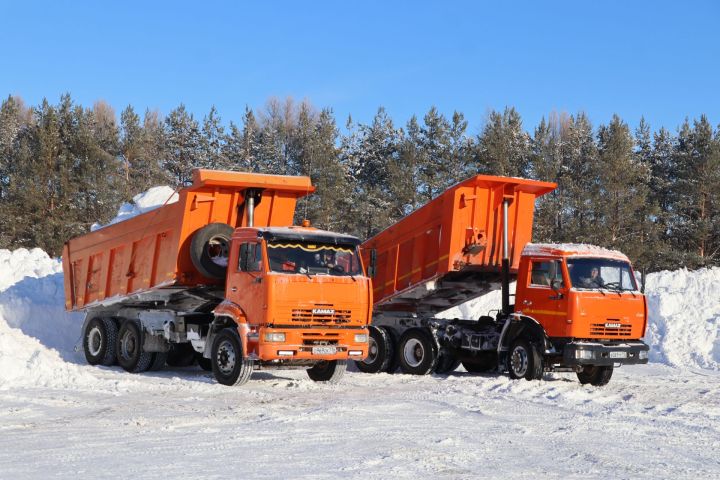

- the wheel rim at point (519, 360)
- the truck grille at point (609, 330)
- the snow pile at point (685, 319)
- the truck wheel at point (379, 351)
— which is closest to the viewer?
the truck grille at point (609, 330)

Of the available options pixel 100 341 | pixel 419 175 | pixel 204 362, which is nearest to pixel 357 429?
pixel 204 362

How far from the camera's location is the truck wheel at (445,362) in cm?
1886

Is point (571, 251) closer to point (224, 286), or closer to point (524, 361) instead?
point (524, 361)

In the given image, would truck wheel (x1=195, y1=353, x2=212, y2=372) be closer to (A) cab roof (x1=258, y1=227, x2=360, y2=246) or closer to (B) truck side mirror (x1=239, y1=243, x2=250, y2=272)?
(B) truck side mirror (x1=239, y1=243, x2=250, y2=272)

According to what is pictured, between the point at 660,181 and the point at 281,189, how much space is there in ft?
119

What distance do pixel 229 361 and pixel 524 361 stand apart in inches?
219

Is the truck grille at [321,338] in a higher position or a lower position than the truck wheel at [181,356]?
higher

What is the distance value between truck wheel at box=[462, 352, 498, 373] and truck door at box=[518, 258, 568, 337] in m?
2.04

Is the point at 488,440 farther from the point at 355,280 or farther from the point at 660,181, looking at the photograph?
the point at 660,181

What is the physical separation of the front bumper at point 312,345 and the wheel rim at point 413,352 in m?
3.33

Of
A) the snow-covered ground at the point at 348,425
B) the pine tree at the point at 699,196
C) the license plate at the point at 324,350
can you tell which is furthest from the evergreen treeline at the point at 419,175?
the license plate at the point at 324,350

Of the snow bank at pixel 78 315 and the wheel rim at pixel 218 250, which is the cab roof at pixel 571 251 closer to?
the snow bank at pixel 78 315

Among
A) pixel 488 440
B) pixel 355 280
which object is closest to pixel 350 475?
pixel 488 440

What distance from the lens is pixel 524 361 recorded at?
55.3 ft
